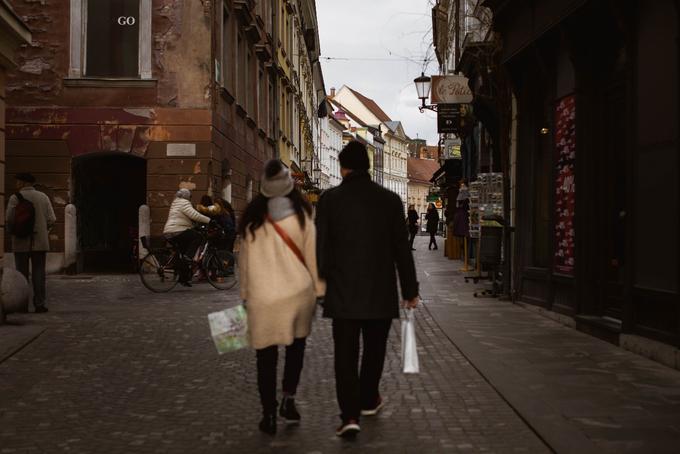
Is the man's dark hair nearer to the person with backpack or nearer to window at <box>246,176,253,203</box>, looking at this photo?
the person with backpack

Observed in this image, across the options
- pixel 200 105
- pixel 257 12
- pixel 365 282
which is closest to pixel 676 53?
pixel 365 282

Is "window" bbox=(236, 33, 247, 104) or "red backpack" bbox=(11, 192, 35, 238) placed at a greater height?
"window" bbox=(236, 33, 247, 104)

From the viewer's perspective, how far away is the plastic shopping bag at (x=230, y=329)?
580cm

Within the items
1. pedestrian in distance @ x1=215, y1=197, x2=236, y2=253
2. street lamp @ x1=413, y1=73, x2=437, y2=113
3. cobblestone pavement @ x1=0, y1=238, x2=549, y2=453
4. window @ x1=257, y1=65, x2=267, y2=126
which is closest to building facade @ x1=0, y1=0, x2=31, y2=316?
cobblestone pavement @ x1=0, y1=238, x2=549, y2=453

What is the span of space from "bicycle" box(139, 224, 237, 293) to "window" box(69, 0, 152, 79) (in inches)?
227

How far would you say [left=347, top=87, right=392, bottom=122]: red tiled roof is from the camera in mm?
130250

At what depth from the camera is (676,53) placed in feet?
26.3

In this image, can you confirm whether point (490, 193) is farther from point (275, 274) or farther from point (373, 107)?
point (373, 107)

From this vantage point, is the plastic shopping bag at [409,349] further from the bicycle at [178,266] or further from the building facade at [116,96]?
the building facade at [116,96]

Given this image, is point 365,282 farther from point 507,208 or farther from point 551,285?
point 507,208

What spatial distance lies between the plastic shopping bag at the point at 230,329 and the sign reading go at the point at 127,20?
53.2ft

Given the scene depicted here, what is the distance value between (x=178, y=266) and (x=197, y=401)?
30.7 feet

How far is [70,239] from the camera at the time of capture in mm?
20500

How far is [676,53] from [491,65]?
7.62 meters
